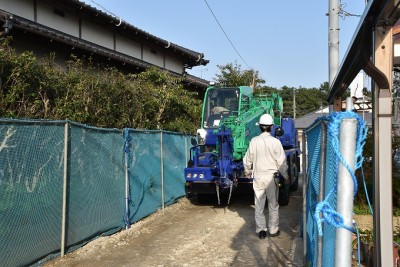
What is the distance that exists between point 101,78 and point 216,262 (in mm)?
5927

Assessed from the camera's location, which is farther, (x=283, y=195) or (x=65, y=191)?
(x=283, y=195)

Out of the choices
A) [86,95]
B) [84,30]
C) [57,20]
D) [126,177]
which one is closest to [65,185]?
[126,177]

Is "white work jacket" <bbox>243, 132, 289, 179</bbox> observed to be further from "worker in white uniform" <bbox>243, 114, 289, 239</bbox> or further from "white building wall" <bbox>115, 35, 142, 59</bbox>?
"white building wall" <bbox>115, 35, 142, 59</bbox>

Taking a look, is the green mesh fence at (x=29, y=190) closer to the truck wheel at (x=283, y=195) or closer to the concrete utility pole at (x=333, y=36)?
the truck wheel at (x=283, y=195)

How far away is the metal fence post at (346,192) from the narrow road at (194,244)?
4.41 metres

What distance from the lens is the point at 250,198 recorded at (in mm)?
11281

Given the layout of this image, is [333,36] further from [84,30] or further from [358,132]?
[358,132]

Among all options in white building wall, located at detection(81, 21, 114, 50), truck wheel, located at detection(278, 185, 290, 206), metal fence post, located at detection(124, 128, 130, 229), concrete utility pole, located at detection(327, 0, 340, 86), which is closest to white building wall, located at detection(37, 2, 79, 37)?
white building wall, located at detection(81, 21, 114, 50)

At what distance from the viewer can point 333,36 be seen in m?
9.86

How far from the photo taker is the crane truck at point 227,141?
9500 mm

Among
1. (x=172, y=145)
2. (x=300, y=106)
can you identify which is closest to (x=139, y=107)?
(x=172, y=145)

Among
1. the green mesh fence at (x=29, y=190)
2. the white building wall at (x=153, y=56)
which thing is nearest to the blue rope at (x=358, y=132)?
the green mesh fence at (x=29, y=190)

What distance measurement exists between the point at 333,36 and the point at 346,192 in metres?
9.00

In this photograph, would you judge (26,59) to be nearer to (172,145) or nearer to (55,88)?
(55,88)
